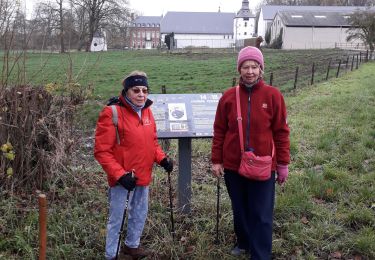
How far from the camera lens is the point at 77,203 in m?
4.88

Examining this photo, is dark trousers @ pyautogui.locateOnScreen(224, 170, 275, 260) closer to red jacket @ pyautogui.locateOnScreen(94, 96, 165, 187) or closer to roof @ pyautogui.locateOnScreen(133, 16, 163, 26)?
red jacket @ pyautogui.locateOnScreen(94, 96, 165, 187)

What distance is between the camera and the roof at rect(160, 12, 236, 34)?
89.4m

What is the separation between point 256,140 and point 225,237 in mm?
1307

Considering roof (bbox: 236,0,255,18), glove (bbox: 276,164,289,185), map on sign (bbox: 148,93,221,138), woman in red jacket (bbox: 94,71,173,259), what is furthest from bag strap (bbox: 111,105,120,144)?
roof (bbox: 236,0,255,18)

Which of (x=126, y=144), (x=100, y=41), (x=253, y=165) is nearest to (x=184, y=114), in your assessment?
(x=126, y=144)

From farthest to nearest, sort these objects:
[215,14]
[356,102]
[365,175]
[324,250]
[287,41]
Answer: [215,14] < [287,41] < [356,102] < [365,175] < [324,250]

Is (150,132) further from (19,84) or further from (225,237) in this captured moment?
(19,84)

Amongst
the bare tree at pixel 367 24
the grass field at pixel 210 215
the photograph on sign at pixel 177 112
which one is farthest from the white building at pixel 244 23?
the photograph on sign at pixel 177 112

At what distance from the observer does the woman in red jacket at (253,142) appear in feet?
11.6

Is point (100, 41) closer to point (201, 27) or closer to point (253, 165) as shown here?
point (253, 165)

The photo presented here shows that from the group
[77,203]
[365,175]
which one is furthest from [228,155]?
[365,175]

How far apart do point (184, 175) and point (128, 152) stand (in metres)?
1.28

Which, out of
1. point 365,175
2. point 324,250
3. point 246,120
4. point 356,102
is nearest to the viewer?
point 246,120

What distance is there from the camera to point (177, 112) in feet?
15.0
